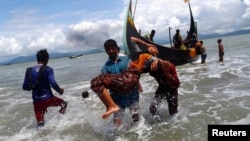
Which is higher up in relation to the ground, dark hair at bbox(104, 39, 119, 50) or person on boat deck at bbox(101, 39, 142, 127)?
dark hair at bbox(104, 39, 119, 50)

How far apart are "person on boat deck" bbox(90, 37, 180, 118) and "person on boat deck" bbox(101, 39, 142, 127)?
13cm

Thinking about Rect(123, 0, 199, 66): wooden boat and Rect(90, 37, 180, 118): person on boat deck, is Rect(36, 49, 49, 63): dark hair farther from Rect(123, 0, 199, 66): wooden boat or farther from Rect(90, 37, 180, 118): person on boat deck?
Rect(123, 0, 199, 66): wooden boat

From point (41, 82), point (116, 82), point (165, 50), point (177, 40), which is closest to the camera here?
point (116, 82)

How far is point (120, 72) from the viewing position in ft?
16.3

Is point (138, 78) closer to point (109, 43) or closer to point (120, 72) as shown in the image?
point (120, 72)

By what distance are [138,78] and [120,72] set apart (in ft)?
0.96

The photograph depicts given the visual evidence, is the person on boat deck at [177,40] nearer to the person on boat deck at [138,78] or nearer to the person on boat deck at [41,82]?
the person on boat deck at [138,78]

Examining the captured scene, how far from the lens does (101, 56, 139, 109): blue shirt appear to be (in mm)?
4992

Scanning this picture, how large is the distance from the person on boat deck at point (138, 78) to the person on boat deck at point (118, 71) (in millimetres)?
127

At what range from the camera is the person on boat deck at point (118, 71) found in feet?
16.2

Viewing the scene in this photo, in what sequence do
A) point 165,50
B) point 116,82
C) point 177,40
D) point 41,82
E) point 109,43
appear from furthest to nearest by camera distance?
point 177,40 < point 165,50 < point 41,82 < point 109,43 < point 116,82

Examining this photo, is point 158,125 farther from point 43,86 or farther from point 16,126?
point 16,126

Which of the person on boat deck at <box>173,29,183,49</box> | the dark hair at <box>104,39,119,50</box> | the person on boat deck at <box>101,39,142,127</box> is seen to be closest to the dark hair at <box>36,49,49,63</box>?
the person on boat deck at <box>101,39,142,127</box>

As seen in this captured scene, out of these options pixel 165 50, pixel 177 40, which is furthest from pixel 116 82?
pixel 177 40
